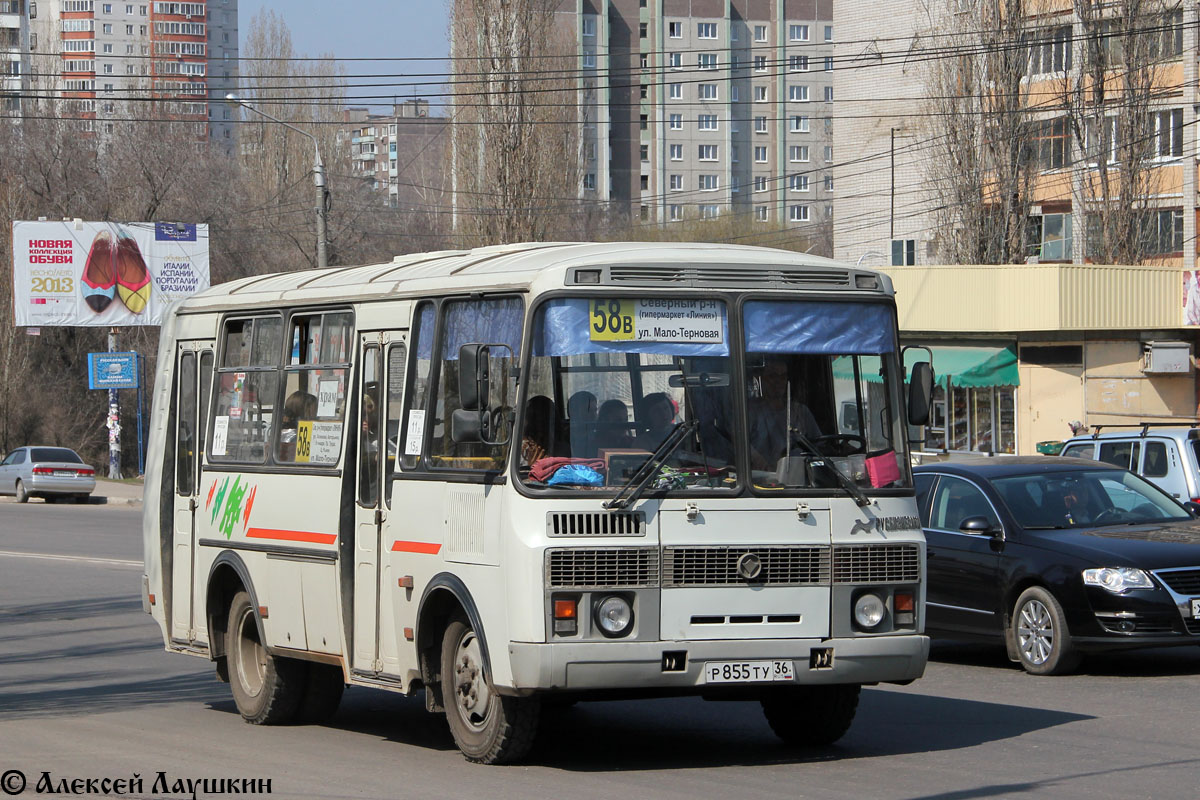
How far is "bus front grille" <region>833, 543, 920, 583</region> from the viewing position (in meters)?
8.36

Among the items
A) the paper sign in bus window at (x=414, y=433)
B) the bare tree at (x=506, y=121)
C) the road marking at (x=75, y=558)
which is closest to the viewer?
the paper sign in bus window at (x=414, y=433)

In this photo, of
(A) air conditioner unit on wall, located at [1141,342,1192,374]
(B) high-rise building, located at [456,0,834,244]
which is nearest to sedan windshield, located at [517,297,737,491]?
(A) air conditioner unit on wall, located at [1141,342,1192,374]

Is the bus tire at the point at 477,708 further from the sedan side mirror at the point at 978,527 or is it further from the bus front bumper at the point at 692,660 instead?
the sedan side mirror at the point at 978,527

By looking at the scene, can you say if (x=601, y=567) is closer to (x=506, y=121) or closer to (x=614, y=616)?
(x=614, y=616)

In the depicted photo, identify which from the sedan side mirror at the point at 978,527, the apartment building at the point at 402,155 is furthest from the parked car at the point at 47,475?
the apartment building at the point at 402,155

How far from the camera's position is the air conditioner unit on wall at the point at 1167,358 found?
3669 centimetres

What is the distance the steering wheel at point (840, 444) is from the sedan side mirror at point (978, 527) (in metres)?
4.10

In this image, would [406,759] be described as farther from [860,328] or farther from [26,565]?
[26,565]

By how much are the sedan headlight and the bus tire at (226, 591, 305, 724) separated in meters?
5.41

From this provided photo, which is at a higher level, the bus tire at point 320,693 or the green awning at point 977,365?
the green awning at point 977,365

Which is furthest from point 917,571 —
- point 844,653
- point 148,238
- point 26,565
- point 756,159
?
point 756,159

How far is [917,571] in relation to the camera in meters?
8.58

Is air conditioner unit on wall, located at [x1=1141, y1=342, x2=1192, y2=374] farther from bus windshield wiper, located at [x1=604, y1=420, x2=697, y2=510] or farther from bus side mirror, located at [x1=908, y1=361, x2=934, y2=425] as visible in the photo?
bus windshield wiper, located at [x1=604, y1=420, x2=697, y2=510]

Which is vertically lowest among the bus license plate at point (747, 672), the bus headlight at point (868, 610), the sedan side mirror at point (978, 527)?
the bus license plate at point (747, 672)
